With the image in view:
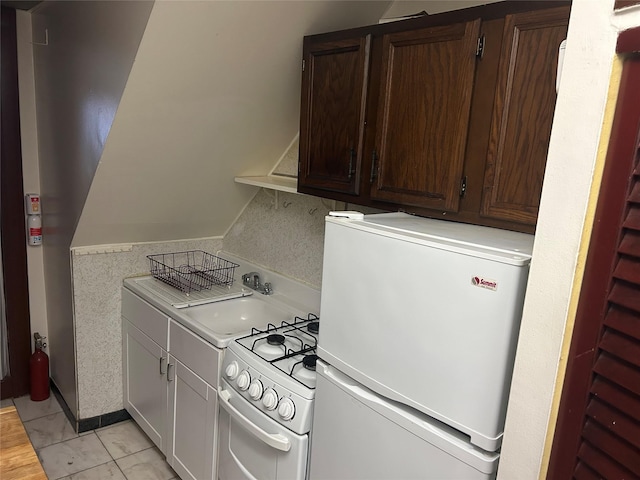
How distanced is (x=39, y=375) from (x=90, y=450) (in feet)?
2.27

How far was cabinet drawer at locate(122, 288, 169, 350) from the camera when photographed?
241 cm

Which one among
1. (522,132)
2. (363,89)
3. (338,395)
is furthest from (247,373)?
(522,132)

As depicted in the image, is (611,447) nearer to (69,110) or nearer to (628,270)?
(628,270)

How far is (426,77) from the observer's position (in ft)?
4.95

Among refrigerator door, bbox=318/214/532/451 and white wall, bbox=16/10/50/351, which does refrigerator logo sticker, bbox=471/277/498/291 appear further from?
white wall, bbox=16/10/50/351

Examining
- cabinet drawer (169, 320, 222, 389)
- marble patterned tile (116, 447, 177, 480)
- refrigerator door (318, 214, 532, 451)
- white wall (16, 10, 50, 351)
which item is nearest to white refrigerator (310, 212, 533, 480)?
refrigerator door (318, 214, 532, 451)

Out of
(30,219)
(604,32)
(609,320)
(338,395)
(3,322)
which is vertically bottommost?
(3,322)

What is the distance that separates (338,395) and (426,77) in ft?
3.36

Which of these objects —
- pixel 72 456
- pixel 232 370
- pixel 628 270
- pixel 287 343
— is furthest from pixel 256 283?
pixel 628 270

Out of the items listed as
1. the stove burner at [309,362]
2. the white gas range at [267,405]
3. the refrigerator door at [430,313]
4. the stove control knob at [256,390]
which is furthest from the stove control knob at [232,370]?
the refrigerator door at [430,313]

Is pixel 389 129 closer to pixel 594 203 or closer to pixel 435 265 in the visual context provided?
pixel 435 265

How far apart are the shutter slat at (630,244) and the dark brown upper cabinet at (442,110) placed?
19.7 inches

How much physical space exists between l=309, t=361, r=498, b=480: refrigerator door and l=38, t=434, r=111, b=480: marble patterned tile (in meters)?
1.54

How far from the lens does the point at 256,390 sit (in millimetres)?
1773
